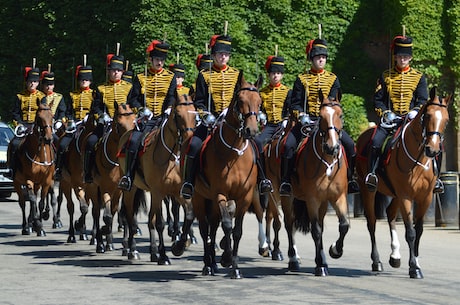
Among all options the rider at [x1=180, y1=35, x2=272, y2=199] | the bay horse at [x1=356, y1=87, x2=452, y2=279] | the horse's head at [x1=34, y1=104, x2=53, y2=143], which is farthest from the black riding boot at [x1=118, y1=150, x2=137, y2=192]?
the horse's head at [x1=34, y1=104, x2=53, y2=143]

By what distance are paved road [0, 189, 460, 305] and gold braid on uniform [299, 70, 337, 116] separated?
229 centimetres

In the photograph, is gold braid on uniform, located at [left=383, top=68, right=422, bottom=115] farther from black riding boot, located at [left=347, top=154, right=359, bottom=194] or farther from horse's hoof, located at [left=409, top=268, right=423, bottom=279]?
horse's hoof, located at [left=409, top=268, right=423, bottom=279]

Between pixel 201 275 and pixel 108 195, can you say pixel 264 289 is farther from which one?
pixel 108 195

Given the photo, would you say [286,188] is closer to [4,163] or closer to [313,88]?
[313,88]

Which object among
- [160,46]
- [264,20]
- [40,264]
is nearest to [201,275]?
[40,264]

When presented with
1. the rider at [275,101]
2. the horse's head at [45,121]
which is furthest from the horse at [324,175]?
the horse's head at [45,121]

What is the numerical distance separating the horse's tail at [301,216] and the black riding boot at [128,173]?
259cm

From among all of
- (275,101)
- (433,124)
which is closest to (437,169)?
(433,124)

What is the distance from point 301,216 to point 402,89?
2309 mm

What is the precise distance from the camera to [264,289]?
1400 cm

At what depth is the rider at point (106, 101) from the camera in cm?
2050

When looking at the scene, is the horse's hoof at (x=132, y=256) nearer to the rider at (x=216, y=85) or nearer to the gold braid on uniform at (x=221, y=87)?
the rider at (x=216, y=85)

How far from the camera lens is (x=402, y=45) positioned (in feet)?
56.4

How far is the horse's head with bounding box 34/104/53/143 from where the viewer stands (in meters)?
22.5
